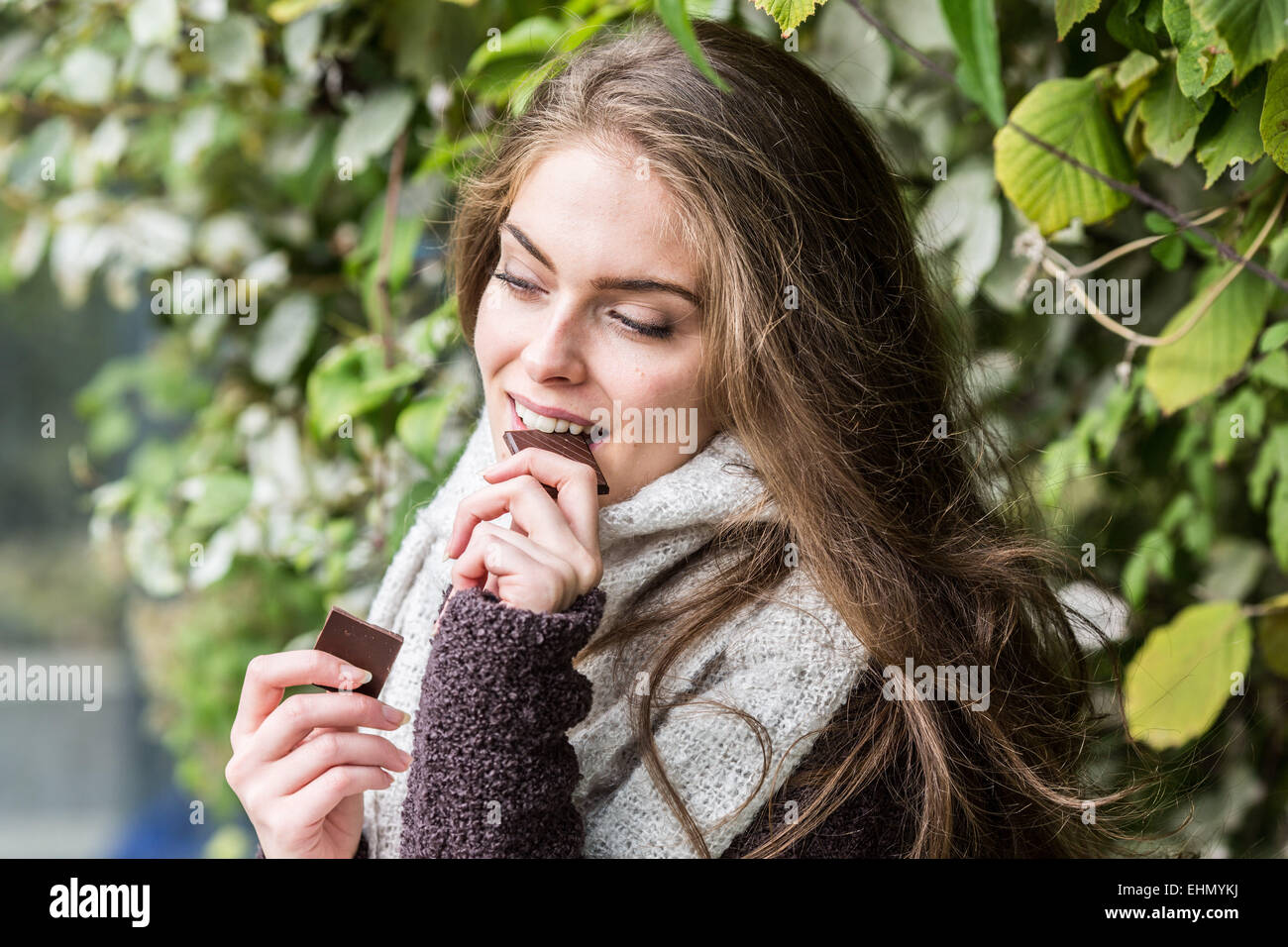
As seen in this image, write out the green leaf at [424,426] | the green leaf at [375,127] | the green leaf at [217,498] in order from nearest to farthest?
the green leaf at [424,426]
the green leaf at [375,127]
the green leaf at [217,498]

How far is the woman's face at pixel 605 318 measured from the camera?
792 mm

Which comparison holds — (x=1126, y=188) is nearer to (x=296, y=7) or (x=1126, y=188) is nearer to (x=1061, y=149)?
(x=1061, y=149)

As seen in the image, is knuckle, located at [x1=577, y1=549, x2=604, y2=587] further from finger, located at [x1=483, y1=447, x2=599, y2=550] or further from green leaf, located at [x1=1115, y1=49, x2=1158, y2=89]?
green leaf, located at [x1=1115, y1=49, x2=1158, y2=89]

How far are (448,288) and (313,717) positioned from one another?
2.20 feet

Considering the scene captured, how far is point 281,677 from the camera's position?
Answer: 2.44ft

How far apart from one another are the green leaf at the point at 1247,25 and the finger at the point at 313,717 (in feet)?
2.22

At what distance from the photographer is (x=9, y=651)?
2195mm

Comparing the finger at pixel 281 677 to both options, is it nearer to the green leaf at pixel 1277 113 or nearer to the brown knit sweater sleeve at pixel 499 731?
the brown knit sweater sleeve at pixel 499 731

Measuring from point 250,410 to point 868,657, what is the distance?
1.08m

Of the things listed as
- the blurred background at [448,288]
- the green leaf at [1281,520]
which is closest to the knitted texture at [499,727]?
the blurred background at [448,288]

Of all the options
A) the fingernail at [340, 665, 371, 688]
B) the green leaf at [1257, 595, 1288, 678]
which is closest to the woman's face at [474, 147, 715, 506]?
the fingernail at [340, 665, 371, 688]

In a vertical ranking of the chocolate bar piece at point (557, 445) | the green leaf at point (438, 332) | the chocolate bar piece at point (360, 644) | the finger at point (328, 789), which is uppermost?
the chocolate bar piece at point (557, 445)

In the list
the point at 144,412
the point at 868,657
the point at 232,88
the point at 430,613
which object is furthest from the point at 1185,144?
the point at 144,412
